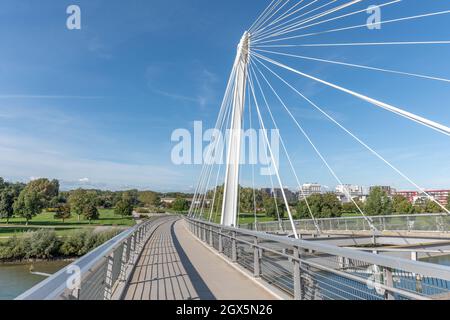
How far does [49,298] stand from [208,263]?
21.7 ft

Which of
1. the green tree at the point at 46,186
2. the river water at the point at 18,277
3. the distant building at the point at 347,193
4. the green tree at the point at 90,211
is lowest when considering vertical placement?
the river water at the point at 18,277

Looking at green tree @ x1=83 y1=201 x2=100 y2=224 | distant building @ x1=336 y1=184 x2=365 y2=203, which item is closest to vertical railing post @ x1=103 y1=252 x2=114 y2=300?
distant building @ x1=336 y1=184 x2=365 y2=203

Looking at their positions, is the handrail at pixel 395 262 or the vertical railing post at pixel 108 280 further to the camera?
the vertical railing post at pixel 108 280

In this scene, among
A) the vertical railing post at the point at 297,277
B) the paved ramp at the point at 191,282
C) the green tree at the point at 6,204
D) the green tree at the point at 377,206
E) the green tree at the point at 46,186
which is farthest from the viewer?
the green tree at the point at 46,186

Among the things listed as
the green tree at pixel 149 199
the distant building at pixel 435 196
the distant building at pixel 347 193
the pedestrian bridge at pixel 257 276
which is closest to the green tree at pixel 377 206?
the distant building at pixel 347 193

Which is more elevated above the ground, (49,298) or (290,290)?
(49,298)

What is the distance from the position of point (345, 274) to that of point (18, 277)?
139 feet

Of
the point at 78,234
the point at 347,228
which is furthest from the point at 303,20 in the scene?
the point at 78,234

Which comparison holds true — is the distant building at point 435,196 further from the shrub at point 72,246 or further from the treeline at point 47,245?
the shrub at point 72,246

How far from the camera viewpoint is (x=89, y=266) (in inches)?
124

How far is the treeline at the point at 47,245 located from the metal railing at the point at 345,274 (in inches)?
1629

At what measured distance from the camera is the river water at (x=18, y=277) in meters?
31.3
